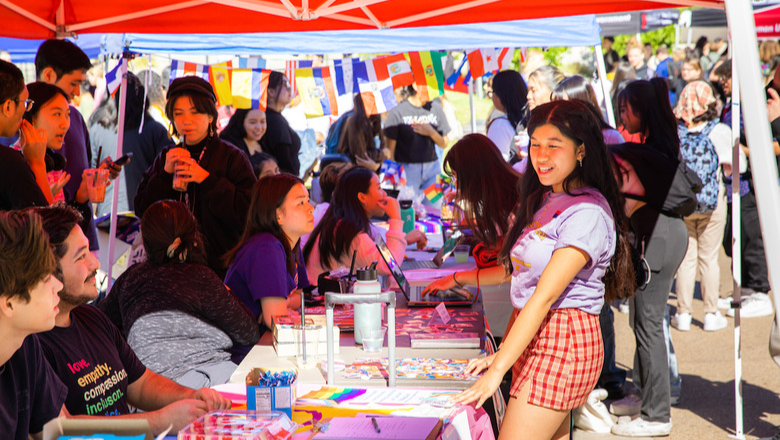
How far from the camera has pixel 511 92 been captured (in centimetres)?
564

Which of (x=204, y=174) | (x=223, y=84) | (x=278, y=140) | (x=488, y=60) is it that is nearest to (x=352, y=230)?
(x=204, y=174)

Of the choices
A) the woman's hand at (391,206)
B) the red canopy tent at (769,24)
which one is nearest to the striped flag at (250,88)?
the woman's hand at (391,206)

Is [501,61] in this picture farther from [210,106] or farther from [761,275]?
[210,106]

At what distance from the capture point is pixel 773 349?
10.5 ft

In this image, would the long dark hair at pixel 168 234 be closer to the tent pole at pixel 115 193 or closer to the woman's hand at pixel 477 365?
the woman's hand at pixel 477 365

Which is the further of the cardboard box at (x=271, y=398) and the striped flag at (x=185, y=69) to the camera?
the striped flag at (x=185, y=69)

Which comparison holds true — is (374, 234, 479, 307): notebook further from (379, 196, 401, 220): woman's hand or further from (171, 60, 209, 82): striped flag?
(171, 60, 209, 82): striped flag

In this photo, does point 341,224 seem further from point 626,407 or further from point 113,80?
point 113,80

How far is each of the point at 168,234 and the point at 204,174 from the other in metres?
1.12

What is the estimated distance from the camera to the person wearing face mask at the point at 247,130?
6.27 m

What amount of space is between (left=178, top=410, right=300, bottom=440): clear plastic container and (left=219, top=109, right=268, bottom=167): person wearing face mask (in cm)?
477

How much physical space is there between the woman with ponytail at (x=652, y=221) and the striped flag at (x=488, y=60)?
365cm

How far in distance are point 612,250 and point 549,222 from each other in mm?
209

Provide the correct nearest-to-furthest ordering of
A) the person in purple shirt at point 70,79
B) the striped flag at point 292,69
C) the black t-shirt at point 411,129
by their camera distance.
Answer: the person in purple shirt at point 70,79, the striped flag at point 292,69, the black t-shirt at point 411,129
